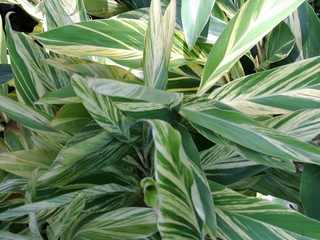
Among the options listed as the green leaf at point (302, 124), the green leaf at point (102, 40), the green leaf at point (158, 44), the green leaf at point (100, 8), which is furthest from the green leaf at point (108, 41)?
the green leaf at point (100, 8)

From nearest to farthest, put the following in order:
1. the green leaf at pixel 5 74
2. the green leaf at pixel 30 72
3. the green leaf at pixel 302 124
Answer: the green leaf at pixel 302 124
the green leaf at pixel 30 72
the green leaf at pixel 5 74

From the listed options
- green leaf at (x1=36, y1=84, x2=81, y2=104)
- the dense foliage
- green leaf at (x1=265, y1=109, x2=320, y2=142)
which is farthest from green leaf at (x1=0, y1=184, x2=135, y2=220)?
green leaf at (x1=265, y1=109, x2=320, y2=142)

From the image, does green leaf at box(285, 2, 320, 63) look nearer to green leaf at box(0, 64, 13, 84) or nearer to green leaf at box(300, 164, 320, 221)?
green leaf at box(300, 164, 320, 221)

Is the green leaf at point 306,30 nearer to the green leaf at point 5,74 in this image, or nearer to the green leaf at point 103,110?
the green leaf at point 103,110

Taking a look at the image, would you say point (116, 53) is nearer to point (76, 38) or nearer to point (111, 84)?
point (76, 38)

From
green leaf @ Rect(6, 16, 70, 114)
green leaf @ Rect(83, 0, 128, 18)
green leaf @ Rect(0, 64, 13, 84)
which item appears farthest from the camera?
green leaf @ Rect(83, 0, 128, 18)

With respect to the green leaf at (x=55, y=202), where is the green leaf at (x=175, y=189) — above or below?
above

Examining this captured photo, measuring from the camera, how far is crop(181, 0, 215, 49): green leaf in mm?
622

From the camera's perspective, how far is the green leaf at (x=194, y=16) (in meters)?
0.62

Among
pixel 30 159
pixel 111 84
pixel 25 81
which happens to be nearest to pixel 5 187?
pixel 30 159

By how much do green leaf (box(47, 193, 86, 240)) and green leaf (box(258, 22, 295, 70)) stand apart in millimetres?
385

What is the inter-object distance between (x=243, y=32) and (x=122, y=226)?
0.98ft

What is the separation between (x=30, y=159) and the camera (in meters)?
0.63

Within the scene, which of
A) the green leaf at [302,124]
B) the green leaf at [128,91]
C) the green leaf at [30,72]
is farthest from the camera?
the green leaf at [30,72]
